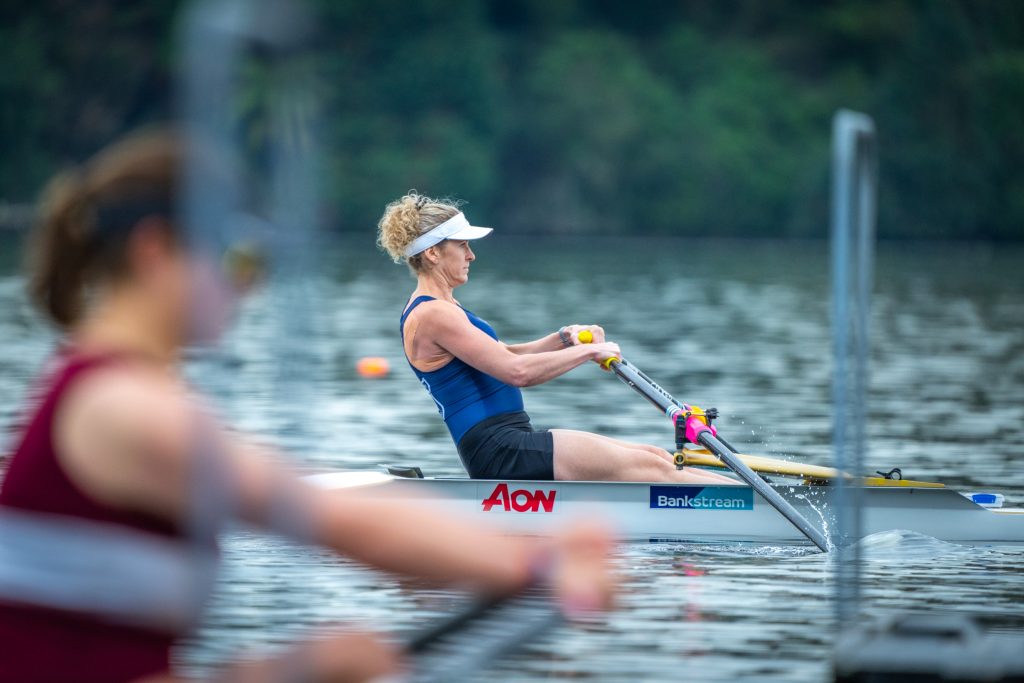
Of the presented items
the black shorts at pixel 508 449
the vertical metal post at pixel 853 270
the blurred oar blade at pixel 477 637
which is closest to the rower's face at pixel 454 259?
the black shorts at pixel 508 449

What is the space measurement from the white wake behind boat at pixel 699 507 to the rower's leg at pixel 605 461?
0.24 ft

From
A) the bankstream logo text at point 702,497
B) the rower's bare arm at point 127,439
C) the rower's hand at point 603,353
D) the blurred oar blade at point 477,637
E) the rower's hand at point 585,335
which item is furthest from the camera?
the bankstream logo text at point 702,497

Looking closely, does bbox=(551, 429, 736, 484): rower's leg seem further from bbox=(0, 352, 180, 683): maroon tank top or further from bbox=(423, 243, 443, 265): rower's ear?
bbox=(0, 352, 180, 683): maroon tank top

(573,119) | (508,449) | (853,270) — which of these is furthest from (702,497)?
(573,119)

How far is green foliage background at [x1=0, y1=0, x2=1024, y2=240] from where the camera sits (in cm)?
7462

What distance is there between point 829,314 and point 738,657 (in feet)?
86.8

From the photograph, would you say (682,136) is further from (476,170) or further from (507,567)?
(507,567)

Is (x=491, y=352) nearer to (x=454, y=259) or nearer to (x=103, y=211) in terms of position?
(x=454, y=259)

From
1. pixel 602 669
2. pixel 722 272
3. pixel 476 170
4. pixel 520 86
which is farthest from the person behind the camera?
pixel 520 86

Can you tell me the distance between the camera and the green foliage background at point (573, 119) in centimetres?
7462

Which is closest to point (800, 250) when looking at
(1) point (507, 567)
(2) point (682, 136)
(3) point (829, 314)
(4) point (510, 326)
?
(2) point (682, 136)

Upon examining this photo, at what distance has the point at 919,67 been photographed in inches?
3076

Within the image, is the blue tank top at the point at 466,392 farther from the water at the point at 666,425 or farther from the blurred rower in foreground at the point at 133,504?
the blurred rower in foreground at the point at 133,504

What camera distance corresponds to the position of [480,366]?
27.2 feet
